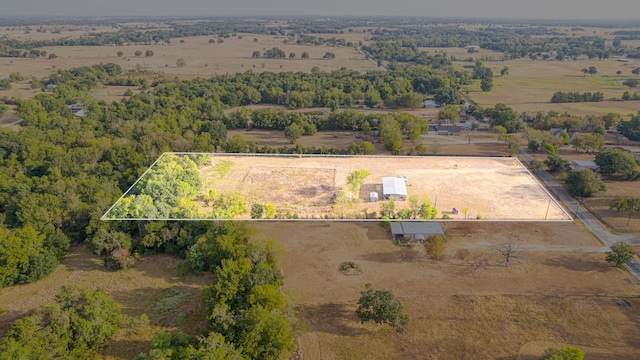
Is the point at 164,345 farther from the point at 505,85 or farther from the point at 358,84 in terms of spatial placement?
the point at 505,85

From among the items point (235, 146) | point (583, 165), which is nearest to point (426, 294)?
point (235, 146)

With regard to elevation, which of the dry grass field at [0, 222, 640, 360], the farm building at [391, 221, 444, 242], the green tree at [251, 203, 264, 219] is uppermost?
the green tree at [251, 203, 264, 219]

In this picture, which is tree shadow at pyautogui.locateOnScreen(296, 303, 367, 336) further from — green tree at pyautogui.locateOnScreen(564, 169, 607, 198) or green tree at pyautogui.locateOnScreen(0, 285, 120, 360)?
green tree at pyautogui.locateOnScreen(564, 169, 607, 198)

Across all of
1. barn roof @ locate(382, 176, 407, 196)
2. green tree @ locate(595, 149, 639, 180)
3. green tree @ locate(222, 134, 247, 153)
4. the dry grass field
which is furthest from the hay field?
barn roof @ locate(382, 176, 407, 196)

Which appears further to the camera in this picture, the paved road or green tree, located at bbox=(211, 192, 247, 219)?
the paved road

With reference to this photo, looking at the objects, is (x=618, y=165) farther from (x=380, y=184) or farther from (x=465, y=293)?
(x=380, y=184)

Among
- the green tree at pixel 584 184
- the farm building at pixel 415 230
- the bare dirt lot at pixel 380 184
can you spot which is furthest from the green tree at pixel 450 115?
the bare dirt lot at pixel 380 184

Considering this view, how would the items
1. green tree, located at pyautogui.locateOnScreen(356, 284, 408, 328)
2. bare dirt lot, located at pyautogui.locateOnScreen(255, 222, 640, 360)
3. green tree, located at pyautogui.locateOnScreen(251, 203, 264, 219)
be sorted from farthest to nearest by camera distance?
green tree, located at pyautogui.locateOnScreen(356, 284, 408, 328) < green tree, located at pyautogui.locateOnScreen(251, 203, 264, 219) < bare dirt lot, located at pyautogui.locateOnScreen(255, 222, 640, 360)
